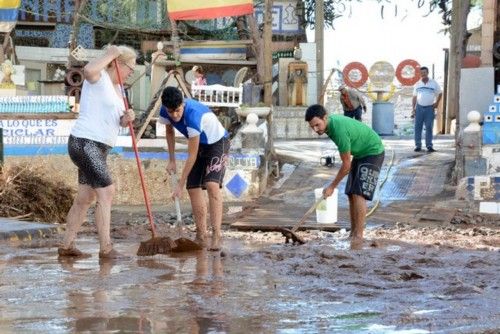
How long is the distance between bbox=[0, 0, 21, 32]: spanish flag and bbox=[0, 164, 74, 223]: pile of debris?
11.8 m

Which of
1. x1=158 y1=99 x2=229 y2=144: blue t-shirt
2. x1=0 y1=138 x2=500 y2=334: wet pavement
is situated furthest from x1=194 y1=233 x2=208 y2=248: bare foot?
x1=158 y1=99 x2=229 y2=144: blue t-shirt

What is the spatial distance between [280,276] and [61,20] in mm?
22721

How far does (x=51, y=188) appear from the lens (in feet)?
44.2

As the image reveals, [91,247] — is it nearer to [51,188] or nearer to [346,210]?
[51,188]

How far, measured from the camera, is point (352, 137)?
10.7m

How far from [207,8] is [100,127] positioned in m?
10.3

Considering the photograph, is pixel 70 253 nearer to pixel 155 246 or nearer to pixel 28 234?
pixel 155 246

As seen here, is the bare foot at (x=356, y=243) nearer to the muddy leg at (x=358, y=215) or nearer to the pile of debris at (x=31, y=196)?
the muddy leg at (x=358, y=215)

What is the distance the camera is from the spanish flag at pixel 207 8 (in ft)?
60.5

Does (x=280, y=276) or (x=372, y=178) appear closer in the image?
(x=280, y=276)

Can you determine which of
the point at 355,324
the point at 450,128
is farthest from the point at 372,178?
the point at 450,128

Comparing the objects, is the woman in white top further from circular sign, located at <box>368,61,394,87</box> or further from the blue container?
circular sign, located at <box>368,61,394,87</box>

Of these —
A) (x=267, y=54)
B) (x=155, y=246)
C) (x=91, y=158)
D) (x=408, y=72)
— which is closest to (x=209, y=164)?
(x=155, y=246)

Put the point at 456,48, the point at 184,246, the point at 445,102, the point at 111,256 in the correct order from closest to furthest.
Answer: the point at 111,256 → the point at 184,246 → the point at 456,48 → the point at 445,102
